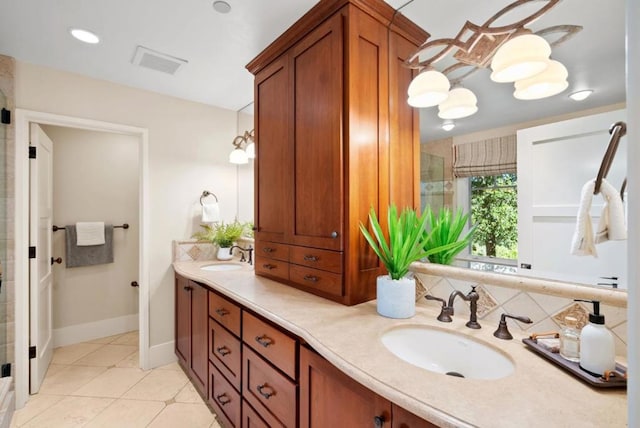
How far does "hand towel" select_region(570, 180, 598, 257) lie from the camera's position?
0.96 metres

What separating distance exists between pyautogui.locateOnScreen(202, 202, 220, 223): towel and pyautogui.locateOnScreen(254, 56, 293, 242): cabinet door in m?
0.99

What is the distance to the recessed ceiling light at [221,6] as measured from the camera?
150 centimetres

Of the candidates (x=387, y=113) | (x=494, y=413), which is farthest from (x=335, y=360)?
(x=387, y=113)

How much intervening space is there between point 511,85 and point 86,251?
383 cm

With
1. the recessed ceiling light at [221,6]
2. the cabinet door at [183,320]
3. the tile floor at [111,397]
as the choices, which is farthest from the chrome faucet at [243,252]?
the recessed ceiling light at [221,6]

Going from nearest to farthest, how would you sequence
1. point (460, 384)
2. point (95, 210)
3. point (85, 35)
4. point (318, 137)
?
point (460, 384) < point (318, 137) < point (85, 35) < point (95, 210)

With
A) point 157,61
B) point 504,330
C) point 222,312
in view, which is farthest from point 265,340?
point 157,61

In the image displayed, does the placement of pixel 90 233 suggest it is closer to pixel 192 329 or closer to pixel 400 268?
pixel 192 329

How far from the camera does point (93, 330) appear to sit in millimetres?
3102

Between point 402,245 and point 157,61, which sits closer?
point 402,245

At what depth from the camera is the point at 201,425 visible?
1.87 m

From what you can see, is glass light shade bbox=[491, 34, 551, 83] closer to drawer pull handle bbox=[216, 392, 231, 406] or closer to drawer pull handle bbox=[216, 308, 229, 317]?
drawer pull handle bbox=[216, 308, 229, 317]

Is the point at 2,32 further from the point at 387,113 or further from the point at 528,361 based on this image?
the point at 528,361

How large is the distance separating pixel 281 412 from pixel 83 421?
1.61 metres
